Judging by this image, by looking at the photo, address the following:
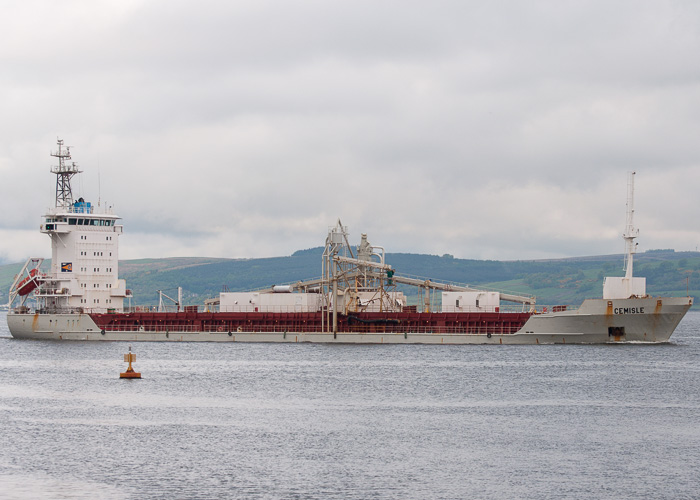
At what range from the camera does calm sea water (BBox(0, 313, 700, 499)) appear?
31531 mm

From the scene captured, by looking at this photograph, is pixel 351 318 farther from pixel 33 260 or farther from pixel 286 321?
pixel 33 260

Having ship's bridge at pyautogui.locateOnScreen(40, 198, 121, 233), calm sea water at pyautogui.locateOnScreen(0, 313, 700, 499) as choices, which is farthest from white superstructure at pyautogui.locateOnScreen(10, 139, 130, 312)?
calm sea water at pyautogui.locateOnScreen(0, 313, 700, 499)

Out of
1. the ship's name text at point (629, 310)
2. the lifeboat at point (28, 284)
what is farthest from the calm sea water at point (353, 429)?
the lifeboat at point (28, 284)

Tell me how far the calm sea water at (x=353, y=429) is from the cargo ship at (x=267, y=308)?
44.1 ft

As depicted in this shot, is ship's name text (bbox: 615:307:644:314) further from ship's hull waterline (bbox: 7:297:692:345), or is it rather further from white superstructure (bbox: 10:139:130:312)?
white superstructure (bbox: 10:139:130:312)

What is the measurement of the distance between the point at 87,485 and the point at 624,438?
67.5 ft

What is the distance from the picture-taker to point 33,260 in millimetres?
92562

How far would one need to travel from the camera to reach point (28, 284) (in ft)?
293

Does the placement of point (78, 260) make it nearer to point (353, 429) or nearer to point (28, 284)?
point (28, 284)

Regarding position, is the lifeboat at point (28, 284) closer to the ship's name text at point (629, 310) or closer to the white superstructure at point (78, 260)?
the white superstructure at point (78, 260)

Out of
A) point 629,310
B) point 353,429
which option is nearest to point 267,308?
point 629,310

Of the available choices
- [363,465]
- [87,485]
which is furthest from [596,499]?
[87,485]

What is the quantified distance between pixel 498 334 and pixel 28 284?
137 feet

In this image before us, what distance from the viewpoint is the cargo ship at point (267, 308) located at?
272 ft
